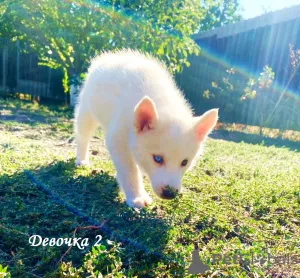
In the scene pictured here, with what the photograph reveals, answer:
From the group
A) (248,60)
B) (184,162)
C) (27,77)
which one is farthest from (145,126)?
(27,77)

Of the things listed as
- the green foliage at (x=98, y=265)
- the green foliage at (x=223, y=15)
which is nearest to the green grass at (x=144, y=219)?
the green foliage at (x=98, y=265)

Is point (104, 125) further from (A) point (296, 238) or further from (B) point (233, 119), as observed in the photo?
(B) point (233, 119)

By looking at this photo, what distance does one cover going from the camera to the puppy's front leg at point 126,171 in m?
2.55

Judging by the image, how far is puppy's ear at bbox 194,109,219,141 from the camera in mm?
2553

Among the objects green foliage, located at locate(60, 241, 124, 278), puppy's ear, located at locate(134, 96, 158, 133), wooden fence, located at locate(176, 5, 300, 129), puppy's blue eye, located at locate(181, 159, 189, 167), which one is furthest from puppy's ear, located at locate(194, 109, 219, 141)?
wooden fence, located at locate(176, 5, 300, 129)

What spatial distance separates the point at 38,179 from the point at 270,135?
7.55m

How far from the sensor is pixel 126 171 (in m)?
2.62

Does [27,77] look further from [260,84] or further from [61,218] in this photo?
[61,218]

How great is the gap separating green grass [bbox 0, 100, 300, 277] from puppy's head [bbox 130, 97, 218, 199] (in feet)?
0.74

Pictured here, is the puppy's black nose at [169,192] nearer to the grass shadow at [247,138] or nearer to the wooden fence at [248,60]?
the grass shadow at [247,138]

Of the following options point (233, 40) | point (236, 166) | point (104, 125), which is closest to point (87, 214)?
point (104, 125)

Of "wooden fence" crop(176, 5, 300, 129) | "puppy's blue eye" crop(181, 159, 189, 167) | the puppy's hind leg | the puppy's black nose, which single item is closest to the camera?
the puppy's black nose

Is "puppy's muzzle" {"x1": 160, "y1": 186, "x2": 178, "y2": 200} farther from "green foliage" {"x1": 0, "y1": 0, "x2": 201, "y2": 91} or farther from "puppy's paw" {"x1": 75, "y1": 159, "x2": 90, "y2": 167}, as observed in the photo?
"green foliage" {"x1": 0, "y1": 0, "x2": 201, "y2": 91}

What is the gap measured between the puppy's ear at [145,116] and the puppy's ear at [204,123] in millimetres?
339
